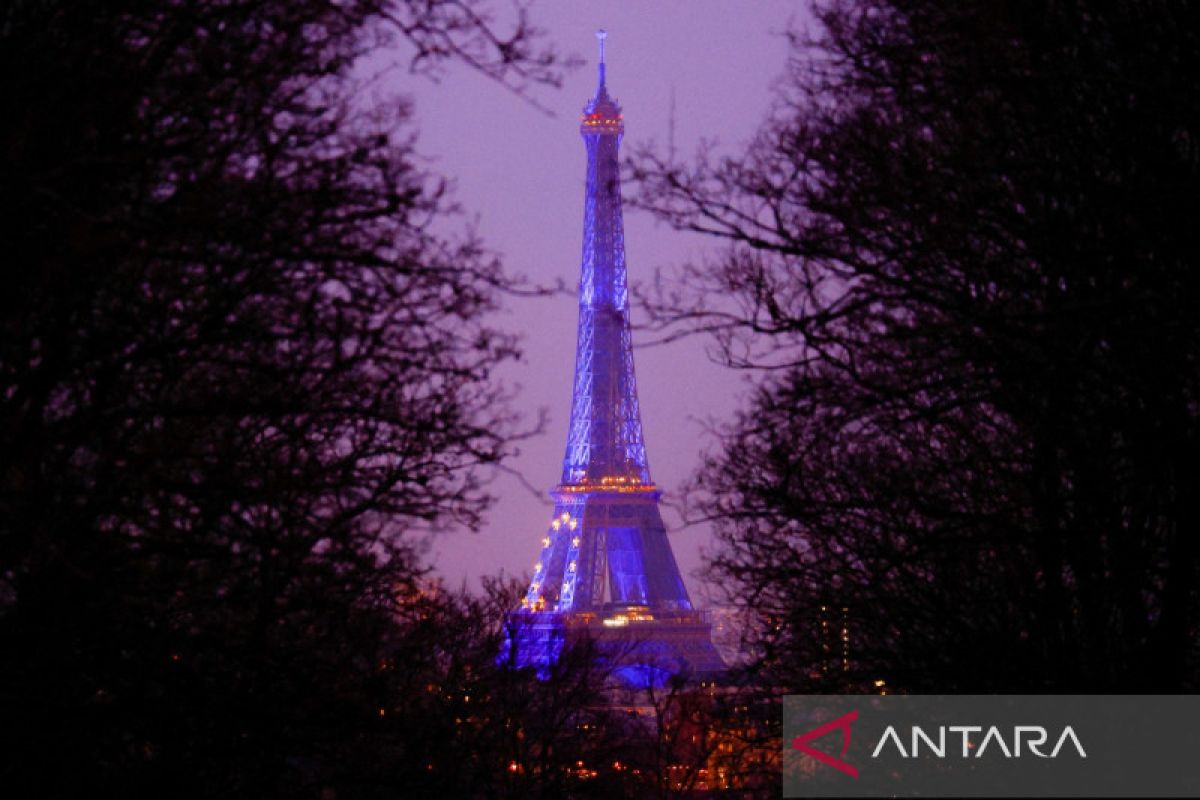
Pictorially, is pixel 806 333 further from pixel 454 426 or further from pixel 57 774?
pixel 57 774

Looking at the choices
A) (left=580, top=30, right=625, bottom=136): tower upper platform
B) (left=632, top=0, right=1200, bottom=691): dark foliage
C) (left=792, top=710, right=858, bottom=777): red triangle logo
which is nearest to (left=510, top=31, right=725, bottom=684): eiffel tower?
(left=580, top=30, right=625, bottom=136): tower upper platform

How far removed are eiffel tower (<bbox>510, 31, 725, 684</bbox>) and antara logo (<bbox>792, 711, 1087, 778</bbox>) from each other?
62.7 meters

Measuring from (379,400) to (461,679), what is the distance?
46.1 ft

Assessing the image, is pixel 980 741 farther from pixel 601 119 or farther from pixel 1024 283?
pixel 601 119

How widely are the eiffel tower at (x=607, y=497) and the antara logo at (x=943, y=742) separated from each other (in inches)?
2470

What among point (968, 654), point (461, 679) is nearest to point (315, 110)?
point (968, 654)

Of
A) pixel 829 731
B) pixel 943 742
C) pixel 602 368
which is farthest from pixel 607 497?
pixel 943 742

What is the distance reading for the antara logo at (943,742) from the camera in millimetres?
10000

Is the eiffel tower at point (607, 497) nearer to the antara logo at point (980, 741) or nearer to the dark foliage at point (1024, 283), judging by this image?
the antara logo at point (980, 741)

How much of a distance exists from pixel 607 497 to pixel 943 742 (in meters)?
78.1

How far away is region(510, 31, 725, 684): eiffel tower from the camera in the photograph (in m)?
84.0

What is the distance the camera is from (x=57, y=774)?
27.5ft

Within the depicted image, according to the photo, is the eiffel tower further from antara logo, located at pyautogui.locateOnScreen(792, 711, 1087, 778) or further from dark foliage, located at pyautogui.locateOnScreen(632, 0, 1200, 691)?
dark foliage, located at pyautogui.locateOnScreen(632, 0, 1200, 691)

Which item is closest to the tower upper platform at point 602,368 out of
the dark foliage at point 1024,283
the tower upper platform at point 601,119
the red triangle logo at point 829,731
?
the tower upper platform at point 601,119
